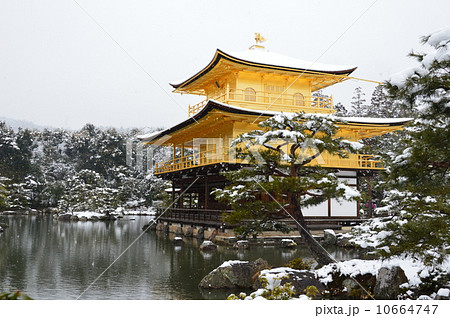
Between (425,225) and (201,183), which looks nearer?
(425,225)

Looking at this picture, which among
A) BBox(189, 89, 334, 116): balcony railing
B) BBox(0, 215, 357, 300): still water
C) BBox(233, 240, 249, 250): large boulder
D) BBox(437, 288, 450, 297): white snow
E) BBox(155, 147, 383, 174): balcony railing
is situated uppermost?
BBox(189, 89, 334, 116): balcony railing

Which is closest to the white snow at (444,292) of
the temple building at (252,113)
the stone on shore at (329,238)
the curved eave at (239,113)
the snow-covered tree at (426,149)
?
the snow-covered tree at (426,149)

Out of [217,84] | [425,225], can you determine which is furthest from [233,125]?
[425,225]

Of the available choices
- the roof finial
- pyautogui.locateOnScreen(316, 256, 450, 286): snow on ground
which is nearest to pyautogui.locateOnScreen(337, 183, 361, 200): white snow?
pyautogui.locateOnScreen(316, 256, 450, 286): snow on ground

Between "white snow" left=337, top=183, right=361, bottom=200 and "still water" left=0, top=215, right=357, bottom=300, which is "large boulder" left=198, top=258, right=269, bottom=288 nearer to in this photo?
"still water" left=0, top=215, right=357, bottom=300

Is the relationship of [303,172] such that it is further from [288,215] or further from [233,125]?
[233,125]

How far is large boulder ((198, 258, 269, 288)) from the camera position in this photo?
353 inches

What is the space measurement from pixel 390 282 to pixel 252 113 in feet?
39.8

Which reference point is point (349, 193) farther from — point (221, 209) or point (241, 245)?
point (221, 209)

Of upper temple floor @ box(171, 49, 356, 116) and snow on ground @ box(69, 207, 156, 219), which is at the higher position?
upper temple floor @ box(171, 49, 356, 116)

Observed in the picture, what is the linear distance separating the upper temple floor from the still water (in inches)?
321

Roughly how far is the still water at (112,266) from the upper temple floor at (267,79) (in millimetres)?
8153
